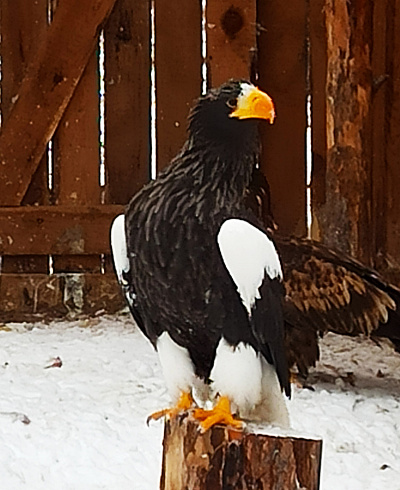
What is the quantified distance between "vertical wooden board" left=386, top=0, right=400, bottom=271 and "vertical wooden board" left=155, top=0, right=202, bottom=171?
0.90 metres

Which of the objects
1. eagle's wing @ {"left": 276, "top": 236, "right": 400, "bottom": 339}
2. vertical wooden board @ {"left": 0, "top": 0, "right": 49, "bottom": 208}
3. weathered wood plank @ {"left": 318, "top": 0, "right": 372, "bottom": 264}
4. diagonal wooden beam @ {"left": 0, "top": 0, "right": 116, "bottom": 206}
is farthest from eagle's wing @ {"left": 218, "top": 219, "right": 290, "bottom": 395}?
vertical wooden board @ {"left": 0, "top": 0, "right": 49, "bottom": 208}

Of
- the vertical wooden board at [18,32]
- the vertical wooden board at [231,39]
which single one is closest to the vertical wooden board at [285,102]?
the vertical wooden board at [231,39]

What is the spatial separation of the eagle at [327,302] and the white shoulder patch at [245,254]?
108 centimetres

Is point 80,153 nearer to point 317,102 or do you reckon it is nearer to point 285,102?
point 285,102

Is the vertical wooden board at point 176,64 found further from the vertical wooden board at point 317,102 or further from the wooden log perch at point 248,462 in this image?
the wooden log perch at point 248,462

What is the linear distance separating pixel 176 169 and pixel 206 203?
0.14 meters

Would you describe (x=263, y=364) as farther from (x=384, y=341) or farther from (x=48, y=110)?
(x=48, y=110)

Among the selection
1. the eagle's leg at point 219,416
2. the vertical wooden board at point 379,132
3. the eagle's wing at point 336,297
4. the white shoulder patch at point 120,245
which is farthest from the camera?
the vertical wooden board at point 379,132

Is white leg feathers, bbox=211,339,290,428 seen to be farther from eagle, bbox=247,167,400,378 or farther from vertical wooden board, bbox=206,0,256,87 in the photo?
vertical wooden board, bbox=206,0,256,87

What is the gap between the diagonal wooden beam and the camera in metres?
4.45

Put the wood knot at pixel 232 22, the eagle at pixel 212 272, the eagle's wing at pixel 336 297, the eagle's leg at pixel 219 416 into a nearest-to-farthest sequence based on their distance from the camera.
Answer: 1. the eagle's leg at pixel 219 416
2. the eagle at pixel 212 272
3. the eagle's wing at pixel 336 297
4. the wood knot at pixel 232 22

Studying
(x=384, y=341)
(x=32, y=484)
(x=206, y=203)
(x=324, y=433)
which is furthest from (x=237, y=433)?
(x=384, y=341)

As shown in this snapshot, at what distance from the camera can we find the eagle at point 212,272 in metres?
1.95

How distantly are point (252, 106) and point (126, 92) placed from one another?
8.53ft
